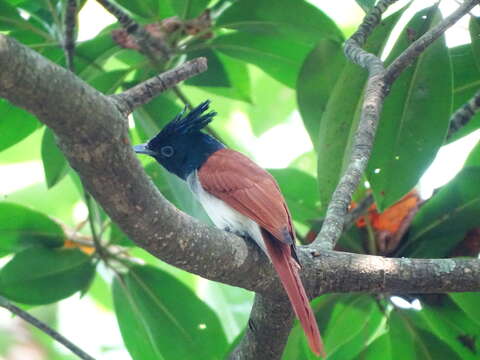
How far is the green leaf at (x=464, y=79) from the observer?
14.2ft

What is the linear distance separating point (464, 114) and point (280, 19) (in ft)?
3.39

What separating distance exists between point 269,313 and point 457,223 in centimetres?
128

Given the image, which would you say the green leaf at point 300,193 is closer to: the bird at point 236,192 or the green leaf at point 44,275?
the bird at point 236,192

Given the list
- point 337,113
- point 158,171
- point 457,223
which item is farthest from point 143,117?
point 457,223

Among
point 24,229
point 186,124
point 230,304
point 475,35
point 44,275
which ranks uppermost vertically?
point 475,35

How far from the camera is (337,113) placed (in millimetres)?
3992

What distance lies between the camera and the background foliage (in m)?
3.93

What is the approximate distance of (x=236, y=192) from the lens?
3762mm

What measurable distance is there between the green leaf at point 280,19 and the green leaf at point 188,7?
0.15 m

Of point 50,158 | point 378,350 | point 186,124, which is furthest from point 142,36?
point 378,350

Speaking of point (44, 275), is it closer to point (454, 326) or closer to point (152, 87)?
point (152, 87)

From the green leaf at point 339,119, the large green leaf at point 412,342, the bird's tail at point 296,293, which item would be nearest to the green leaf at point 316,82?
the green leaf at point 339,119

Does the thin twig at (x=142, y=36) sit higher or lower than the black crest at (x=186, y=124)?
higher

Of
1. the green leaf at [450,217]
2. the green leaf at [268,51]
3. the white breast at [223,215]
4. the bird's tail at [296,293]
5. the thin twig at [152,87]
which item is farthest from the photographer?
the green leaf at [268,51]
